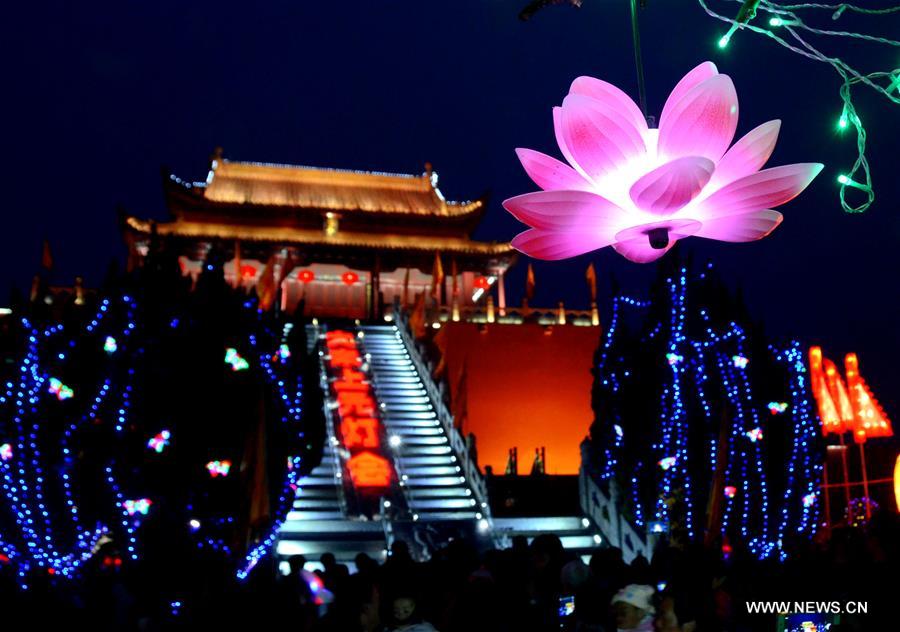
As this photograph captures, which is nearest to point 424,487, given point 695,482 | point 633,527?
point 633,527

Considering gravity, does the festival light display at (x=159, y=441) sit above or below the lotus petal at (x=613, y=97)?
below

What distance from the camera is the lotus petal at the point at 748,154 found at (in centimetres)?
304

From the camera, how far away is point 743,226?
3.31 meters

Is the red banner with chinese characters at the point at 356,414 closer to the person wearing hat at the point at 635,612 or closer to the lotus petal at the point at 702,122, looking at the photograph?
the person wearing hat at the point at 635,612

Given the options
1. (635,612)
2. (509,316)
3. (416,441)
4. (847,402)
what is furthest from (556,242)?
(509,316)

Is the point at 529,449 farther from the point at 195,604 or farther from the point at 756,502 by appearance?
the point at 195,604

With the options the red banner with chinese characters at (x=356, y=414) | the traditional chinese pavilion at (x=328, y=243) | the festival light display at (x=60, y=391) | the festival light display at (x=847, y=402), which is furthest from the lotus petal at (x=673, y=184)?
the traditional chinese pavilion at (x=328, y=243)

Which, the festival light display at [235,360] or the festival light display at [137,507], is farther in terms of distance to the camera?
the festival light display at [235,360]

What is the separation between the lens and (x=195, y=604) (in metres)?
4.72

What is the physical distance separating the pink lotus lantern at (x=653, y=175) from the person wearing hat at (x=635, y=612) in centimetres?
148

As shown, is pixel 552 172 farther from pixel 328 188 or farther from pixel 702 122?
pixel 328 188

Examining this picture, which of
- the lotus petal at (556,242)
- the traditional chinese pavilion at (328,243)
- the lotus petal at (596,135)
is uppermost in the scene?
the traditional chinese pavilion at (328,243)

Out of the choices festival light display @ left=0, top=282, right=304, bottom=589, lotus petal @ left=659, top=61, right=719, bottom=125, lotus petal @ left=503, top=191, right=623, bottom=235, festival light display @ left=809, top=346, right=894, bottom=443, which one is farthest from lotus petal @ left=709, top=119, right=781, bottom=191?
festival light display @ left=809, top=346, right=894, bottom=443

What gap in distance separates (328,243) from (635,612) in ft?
74.5
